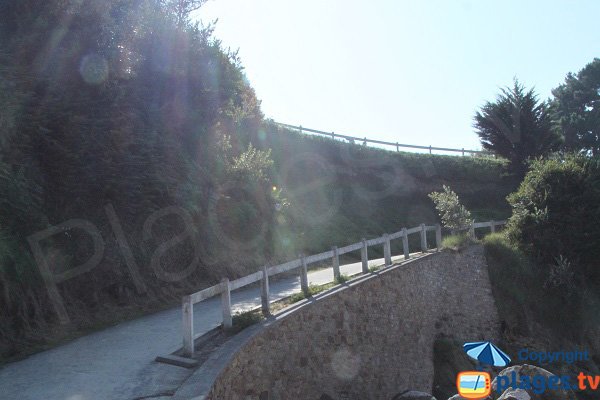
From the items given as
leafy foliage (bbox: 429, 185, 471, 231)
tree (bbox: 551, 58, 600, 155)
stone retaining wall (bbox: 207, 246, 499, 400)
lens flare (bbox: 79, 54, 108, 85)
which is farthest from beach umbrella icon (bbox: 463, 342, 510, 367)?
tree (bbox: 551, 58, 600, 155)

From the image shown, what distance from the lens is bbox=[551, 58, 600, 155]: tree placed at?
131ft

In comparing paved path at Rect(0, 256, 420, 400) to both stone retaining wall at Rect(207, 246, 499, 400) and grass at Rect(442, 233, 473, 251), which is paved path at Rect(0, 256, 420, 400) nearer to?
stone retaining wall at Rect(207, 246, 499, 400)

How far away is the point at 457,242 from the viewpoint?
1623 cm

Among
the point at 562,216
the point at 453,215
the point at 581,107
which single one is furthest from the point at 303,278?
the point at 581,107

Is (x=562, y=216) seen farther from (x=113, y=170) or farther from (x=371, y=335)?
(x=113, y=170)

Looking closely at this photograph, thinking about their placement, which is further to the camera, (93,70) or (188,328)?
(93,70)

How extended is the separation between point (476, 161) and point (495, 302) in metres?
16.3

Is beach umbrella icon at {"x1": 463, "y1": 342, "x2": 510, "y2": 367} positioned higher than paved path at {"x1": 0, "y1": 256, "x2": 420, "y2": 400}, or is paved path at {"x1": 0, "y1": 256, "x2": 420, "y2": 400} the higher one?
paved path at {"x1": 0, "y1": 256, "x2": 420, "y2": 400}

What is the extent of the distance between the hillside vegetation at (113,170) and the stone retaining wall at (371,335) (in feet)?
10.4

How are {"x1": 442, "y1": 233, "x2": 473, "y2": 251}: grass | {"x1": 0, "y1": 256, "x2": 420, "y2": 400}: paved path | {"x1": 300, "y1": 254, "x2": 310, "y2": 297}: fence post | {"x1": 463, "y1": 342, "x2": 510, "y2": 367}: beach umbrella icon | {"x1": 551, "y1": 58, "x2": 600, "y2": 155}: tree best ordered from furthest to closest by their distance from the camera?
{"x1": 551, "y1": 58, "x2": 600, "y2": 155}: tree < {"x1": 442, "y1": 233, "x2": 473, "y2": 251}: grass < {"x1": 300, "y1": 254, "x2": 310, "y2": 297}: fence post < {"x1": 463, "y1": 342, "x2": 510, "y2": 367}: beach umbrella icon < {"x1": 0, "y1": 256, "x2": 420, "y2": 400}: paved path

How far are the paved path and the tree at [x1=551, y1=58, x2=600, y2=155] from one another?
36520 mm

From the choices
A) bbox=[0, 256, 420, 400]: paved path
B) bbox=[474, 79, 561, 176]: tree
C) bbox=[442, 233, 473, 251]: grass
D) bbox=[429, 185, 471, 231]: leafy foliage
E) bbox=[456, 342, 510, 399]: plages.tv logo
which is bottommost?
bbox=[456, 342, 510, 399]: plages.tv logo

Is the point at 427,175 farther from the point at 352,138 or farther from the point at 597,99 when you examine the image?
the point at 597,99

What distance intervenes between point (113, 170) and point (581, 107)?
4289 centimetres
